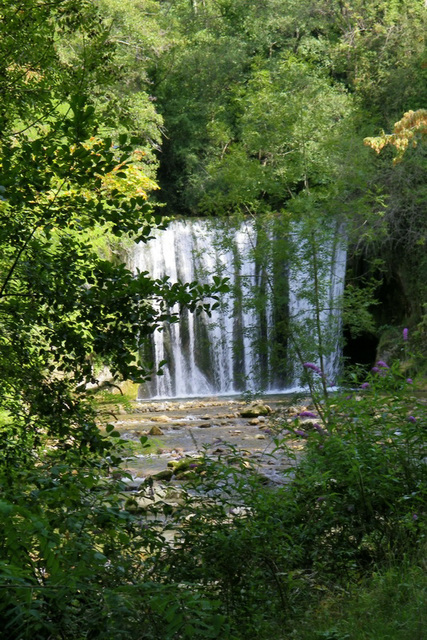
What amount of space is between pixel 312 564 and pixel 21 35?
2867 millimetres

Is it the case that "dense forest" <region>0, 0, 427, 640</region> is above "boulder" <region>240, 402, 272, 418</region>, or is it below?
above

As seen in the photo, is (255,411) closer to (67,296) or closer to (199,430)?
(199,430)

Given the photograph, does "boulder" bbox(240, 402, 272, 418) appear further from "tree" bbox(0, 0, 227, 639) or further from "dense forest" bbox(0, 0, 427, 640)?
"tree" bbox(0, 0, 227, 639)

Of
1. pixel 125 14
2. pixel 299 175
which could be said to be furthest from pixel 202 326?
pixel 299 175

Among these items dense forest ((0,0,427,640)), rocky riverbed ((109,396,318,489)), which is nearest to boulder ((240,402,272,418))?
rocky riverbed ((109,396,318,489))

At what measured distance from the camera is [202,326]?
19.8 meters

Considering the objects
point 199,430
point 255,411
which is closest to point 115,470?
point 199,430

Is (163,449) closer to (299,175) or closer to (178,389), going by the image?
(299,175)

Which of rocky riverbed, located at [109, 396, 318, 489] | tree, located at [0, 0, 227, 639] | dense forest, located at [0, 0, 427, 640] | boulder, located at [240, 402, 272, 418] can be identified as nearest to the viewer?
dense forest, located at [0, 0, 427, 640]

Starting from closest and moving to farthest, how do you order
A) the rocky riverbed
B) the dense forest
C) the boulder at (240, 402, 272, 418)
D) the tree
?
1. the dense forest
2. the tree
3. the rocky riverbed
4. the boulder at (240, 402, 272, 418)

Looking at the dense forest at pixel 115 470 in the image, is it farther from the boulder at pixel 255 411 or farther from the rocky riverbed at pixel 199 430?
the boulder at pixel 255 411

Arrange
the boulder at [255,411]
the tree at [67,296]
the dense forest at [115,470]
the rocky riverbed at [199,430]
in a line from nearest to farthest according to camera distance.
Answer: the dense forest at [115,470], the tree at [67,296], the rocky riverbed at [199,430], the boulder at [255,411]

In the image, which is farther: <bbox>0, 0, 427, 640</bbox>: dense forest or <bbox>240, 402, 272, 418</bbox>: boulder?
<bbox>240, 402, 272, 418</bbox>: boulder

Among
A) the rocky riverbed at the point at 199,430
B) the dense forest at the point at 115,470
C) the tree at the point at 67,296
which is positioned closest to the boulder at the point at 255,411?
the rocky riverbed at the point at 199,430
